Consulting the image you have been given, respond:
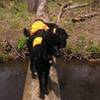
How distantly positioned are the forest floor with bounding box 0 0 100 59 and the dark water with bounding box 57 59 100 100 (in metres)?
0.63

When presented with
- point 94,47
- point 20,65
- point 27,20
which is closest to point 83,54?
point 94,47

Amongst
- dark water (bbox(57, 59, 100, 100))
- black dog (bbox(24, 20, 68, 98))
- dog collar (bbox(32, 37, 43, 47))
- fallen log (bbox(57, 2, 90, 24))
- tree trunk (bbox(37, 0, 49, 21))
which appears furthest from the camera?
fallen log (bbox(57, 2, 90, 24))

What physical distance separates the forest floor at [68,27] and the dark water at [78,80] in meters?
0.63

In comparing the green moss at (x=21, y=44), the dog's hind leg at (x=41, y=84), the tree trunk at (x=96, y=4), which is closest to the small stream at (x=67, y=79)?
the green moss at (x=21, y=44)

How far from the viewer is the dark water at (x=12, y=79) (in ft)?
33.5

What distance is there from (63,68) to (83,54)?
1032 mm

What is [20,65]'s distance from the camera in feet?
39.9

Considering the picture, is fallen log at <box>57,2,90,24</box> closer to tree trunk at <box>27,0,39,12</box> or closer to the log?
tree trunk at <box>27,0,39,12</box>

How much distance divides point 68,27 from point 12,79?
12.5 ft

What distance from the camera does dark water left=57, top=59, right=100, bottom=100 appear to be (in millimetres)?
10188

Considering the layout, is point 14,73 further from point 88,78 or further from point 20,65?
point 88,78

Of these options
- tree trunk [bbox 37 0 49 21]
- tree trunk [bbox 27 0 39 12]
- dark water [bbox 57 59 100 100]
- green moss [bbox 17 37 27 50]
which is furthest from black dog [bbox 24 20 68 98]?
tree trunk [bbox 27 0 39 12]

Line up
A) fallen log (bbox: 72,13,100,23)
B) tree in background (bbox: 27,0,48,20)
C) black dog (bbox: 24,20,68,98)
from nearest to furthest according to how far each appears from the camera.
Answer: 1. black dog (bbox: 24,20,68,98)
2. tree in background (bbox: 27,0,48,20)
3. fallen log (bbox: 72,13,100,23)

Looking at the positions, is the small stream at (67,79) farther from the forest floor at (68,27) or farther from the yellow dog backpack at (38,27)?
the yellow dog backpack at (38,27)
